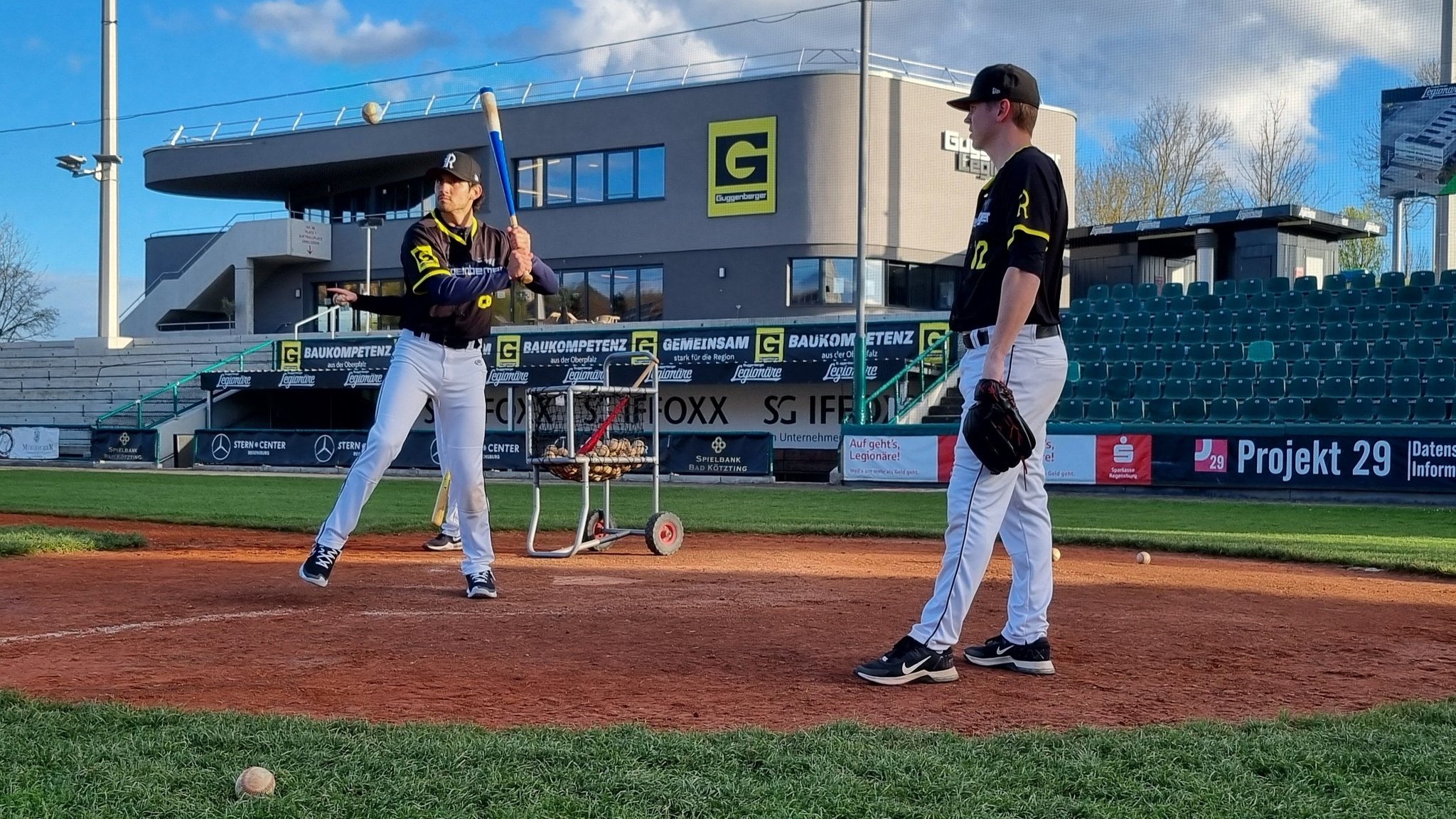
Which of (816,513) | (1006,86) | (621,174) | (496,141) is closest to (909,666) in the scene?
(1006,86)

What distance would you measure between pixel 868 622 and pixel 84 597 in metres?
4.55

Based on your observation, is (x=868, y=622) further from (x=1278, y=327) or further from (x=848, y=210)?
(x=848, y=210)

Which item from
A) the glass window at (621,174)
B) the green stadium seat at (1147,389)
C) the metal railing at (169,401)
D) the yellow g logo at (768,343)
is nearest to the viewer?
the green stadium seat at (1147,389)

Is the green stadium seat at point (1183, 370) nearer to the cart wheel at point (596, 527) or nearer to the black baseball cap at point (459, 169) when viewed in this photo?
the cart wheel at point (596, 527)

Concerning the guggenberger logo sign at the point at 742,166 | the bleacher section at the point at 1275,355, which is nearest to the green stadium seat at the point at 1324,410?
the bleacher section at the point at 1275,355

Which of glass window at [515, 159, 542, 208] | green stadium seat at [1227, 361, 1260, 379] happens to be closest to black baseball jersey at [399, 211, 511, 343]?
green stadium seat at [1227, 361, 1260, 379]

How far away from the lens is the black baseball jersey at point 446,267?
7.14 metres

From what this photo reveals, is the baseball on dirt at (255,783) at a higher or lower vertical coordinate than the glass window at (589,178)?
lower

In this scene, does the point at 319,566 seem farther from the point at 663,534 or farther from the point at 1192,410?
the point at 1192,410

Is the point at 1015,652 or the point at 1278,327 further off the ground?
the point at 1278,327

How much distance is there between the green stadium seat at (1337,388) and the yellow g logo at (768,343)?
11.6 metres

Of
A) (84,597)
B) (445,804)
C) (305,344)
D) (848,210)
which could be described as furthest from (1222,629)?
(305,344)

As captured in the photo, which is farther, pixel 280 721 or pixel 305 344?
pixel 305 344

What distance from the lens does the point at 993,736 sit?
4.07 metres
